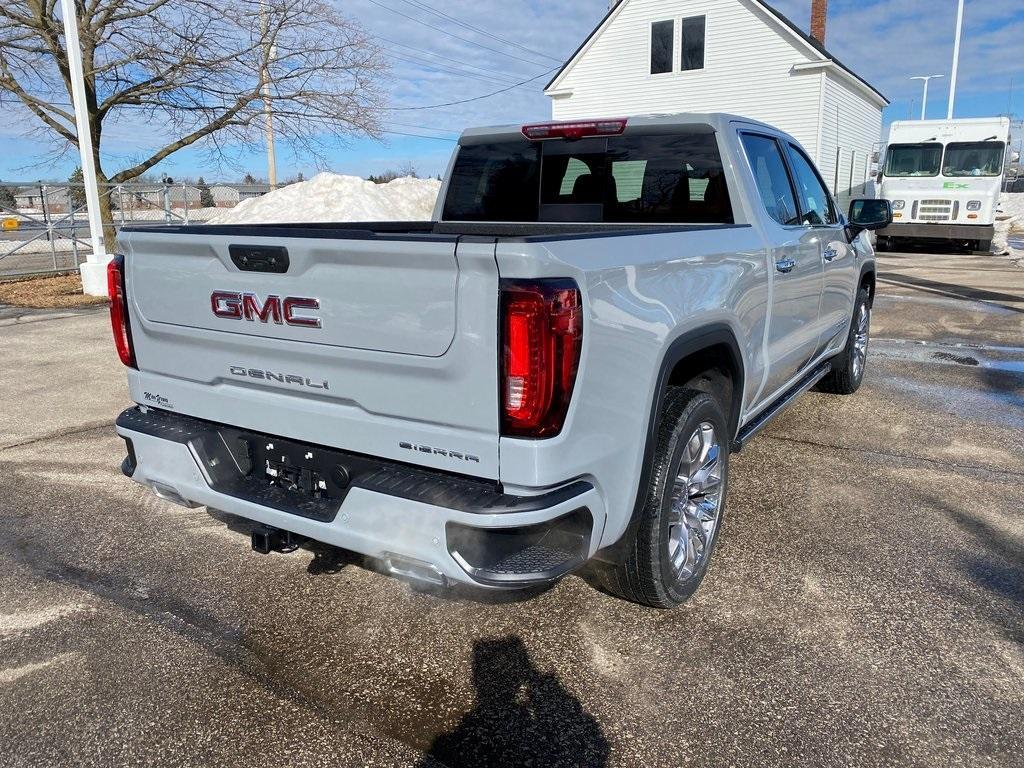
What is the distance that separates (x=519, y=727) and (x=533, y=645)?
0.48 metres

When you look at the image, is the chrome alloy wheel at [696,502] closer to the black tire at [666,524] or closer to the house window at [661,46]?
the black tire at [666,524]

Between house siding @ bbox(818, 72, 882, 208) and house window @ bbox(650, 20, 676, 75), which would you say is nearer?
house siding @ bbox(818, 72, 882, 208)

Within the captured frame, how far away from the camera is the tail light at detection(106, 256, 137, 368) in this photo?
3.33 metres

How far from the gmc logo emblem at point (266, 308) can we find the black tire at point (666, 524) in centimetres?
131

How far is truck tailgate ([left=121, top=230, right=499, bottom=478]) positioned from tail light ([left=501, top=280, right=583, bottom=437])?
47mm

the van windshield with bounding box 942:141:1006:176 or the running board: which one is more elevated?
the van windshield with bounding box 942:141:1006:176

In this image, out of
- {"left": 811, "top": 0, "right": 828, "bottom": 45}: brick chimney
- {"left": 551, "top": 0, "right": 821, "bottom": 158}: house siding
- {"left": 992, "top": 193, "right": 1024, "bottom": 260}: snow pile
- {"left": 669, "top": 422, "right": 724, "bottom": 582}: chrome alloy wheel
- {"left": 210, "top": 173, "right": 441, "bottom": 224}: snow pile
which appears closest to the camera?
{"left": 669, "top": 422, "right": 724, "bottom": 582}: chrome alloy wheel

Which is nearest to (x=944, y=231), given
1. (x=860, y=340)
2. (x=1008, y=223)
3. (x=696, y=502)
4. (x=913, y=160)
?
(x=913, y=160)

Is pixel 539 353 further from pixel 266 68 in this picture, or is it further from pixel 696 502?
pixel 266 68

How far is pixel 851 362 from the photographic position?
650 centimetres

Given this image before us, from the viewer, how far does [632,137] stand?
420 centimetres

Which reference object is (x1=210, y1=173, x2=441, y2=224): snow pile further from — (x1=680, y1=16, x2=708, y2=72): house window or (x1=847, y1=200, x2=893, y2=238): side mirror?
(x1=847, y1=200, x2=893, y2=238): side mirror

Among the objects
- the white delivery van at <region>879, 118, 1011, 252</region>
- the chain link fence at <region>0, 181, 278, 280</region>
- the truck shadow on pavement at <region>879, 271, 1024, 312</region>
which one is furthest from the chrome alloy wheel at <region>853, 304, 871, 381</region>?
the white delivery van at <region>879, 118, 1011, 252</region>

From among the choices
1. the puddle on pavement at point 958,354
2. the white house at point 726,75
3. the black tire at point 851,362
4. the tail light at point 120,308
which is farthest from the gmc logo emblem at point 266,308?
the white house at point 726,75
